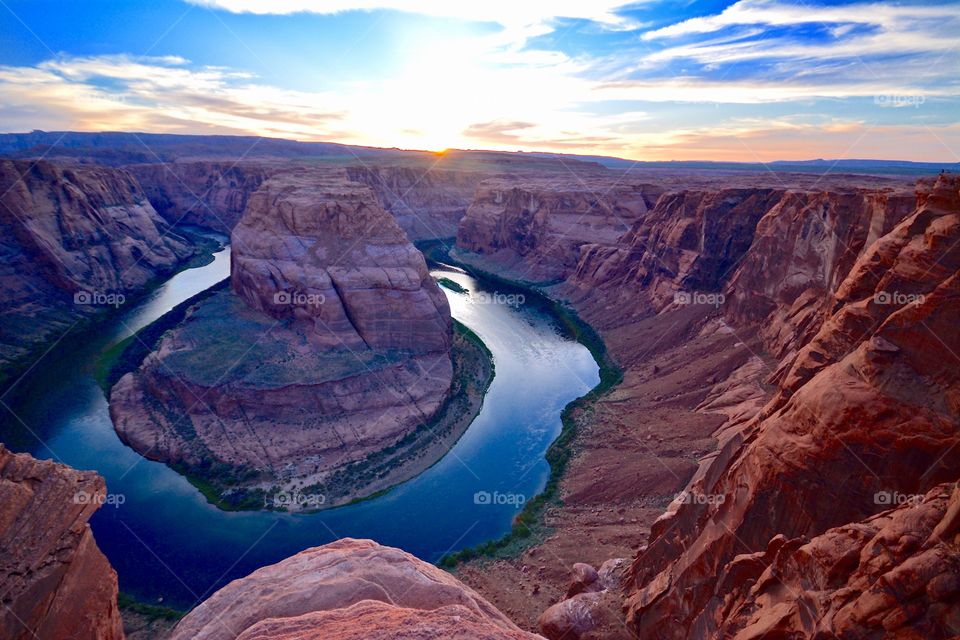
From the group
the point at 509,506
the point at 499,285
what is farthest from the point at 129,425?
the point at 499,285

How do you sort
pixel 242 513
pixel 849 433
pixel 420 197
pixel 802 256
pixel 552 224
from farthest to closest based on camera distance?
pixel 420 197 < pixel 552 224 < pixel 802 256 < pixel 242 513 < pixel 849 433

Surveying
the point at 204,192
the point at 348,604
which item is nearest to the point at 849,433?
the point at 348,604

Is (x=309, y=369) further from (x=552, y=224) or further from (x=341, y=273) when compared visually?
(x=552, y=224)

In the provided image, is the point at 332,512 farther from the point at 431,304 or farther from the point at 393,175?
the point at 393,175

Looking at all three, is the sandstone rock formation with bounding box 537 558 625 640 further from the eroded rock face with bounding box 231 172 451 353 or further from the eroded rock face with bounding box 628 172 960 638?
the eroded rock face with bounding box 231 172 451 353

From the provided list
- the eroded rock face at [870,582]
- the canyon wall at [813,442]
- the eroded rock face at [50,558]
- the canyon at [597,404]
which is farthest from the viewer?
the canyon wall at [813,442]

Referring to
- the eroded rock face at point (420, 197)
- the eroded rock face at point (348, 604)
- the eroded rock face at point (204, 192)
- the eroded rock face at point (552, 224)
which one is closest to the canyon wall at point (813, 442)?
the eroded rock face at point (348, 604)

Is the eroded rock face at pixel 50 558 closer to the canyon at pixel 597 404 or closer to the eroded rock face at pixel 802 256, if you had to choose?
the canyon at pixel 597 404
